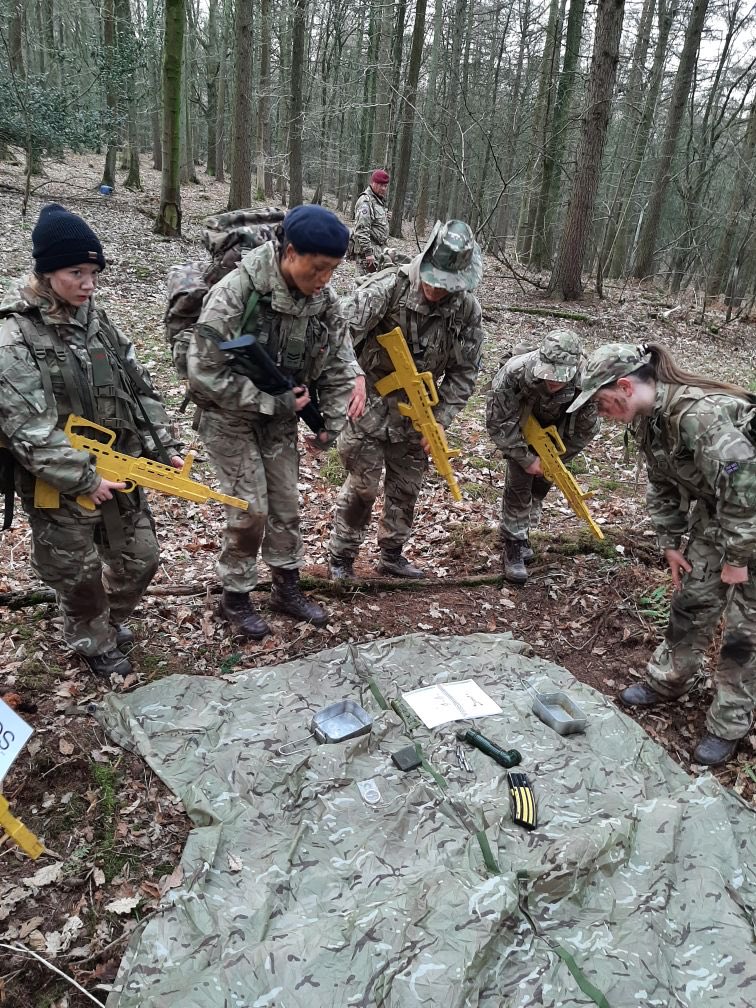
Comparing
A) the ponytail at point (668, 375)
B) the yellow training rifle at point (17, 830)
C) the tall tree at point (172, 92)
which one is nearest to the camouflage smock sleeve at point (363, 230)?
the tall tree at point (172, 92)

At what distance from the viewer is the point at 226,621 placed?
175 inches

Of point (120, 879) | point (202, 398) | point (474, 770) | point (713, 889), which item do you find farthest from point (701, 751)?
point (202, 398)

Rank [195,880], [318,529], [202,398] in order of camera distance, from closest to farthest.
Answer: [195,880] → [202,398] → [318,529]

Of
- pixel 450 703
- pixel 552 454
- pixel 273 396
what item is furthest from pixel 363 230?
pixel 450 703

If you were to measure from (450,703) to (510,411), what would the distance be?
7.97 feet

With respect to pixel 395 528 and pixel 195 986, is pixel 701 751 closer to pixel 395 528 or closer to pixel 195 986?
pixel 395 528

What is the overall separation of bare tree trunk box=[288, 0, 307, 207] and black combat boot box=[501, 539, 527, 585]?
38.6 feet

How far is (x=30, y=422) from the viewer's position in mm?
2992

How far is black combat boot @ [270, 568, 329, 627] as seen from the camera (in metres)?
4.55

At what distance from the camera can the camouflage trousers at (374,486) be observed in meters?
4.79

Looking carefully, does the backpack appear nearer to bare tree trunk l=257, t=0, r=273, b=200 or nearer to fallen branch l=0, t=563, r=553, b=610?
fallen branch l=0, t=563, r=553, b=610

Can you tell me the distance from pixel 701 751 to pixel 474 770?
63.1 inches

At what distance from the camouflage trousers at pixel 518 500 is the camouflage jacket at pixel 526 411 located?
15 centimetres

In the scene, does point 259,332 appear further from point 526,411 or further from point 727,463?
point 727,463
